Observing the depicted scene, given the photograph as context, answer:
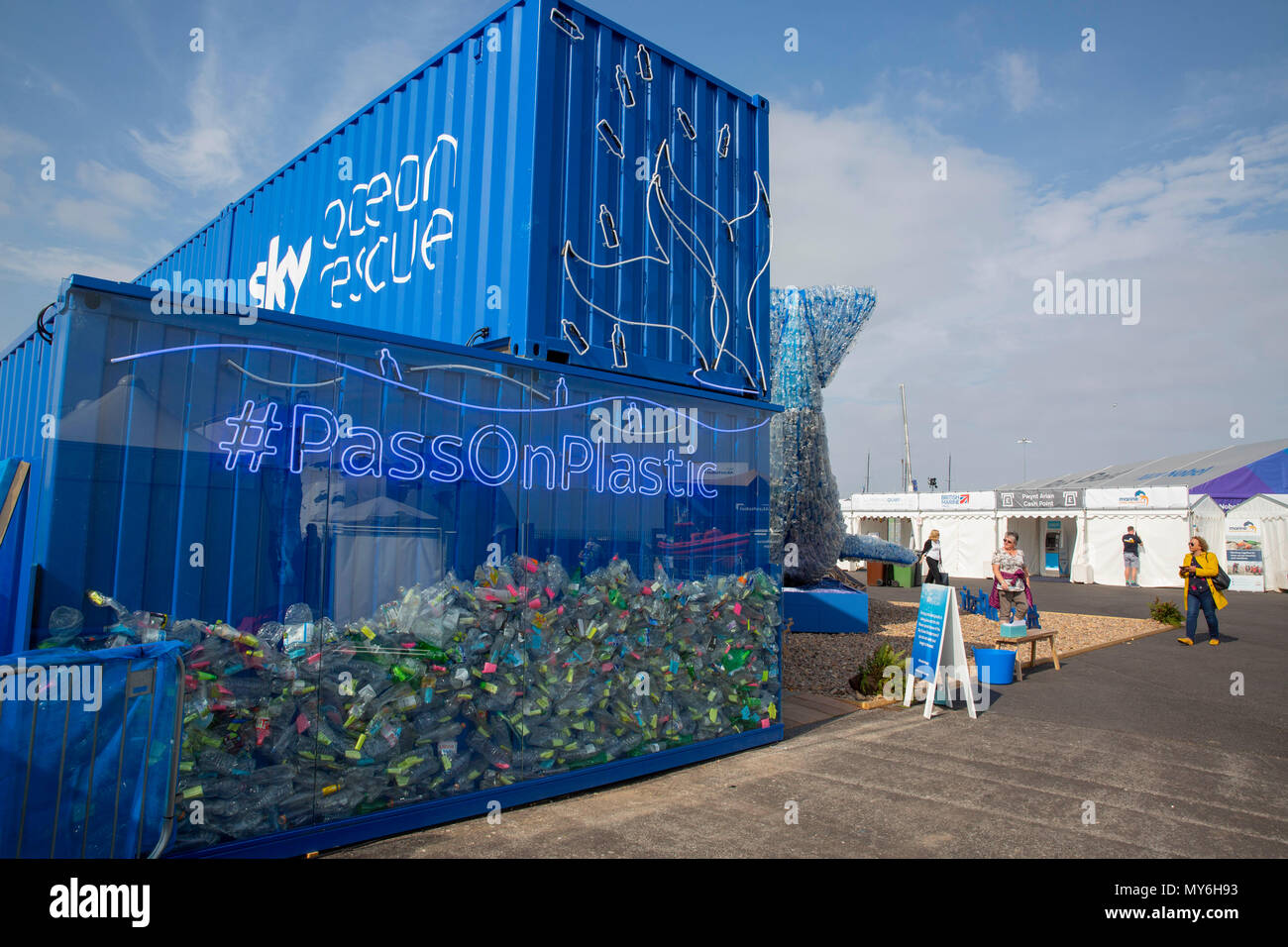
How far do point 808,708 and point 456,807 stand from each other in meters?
3.86

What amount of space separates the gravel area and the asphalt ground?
1.30m

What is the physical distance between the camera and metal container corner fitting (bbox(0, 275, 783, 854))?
3.23 m

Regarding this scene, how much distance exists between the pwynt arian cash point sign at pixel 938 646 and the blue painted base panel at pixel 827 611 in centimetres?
393

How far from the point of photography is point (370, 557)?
12.8 ft

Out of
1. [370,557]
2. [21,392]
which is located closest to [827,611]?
[370,557]

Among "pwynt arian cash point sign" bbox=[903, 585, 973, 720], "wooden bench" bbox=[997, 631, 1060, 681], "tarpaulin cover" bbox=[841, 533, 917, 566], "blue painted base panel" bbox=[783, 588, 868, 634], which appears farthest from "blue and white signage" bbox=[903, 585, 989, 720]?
"tarpaulin cover" bbox=[841, 533, 917, 566]

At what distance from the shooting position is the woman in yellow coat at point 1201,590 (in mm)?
10914

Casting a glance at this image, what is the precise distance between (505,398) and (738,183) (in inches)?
120

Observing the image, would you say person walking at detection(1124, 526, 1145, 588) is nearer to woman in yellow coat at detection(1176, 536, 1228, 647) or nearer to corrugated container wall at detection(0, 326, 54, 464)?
woman in yellow coat at detection(1176, 536, 1228, 647)

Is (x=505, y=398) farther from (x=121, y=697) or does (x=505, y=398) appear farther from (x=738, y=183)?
(x=738, y=183)

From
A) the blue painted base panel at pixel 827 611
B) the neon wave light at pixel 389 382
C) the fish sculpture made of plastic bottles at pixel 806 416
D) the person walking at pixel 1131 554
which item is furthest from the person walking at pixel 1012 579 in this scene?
the person walking at pixel 1131 554

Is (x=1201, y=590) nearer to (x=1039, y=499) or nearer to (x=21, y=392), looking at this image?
(x=1039, y=499)
